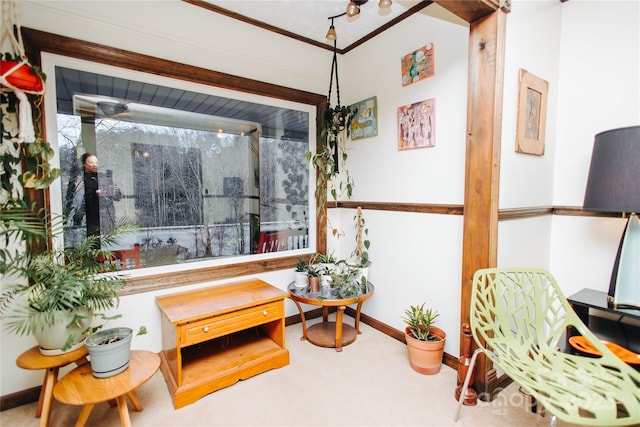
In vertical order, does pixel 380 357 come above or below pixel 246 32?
below

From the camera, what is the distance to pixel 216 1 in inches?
90.5

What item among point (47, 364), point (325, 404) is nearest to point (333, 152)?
point (325, 404)

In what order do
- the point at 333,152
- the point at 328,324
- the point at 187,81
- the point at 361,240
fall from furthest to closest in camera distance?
the point at 333,152 → the point at 361,240 → the point at 328,324 → the point at 187,81

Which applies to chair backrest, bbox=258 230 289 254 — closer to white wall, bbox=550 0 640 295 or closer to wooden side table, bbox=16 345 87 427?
wooden side table, bbox=16 345 87 427

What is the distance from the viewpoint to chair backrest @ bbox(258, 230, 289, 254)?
2.83 metres

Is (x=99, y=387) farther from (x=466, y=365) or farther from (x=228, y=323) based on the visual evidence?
(x=466, y=365)

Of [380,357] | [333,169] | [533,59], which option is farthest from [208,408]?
[533,59]

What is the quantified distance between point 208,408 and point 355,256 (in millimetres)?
1779

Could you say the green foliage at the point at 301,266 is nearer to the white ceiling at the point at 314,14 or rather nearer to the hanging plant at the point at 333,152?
the hanging plant at the point at 333,152

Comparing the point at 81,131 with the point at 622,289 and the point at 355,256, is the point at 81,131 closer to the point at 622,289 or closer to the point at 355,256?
the point at 355,256

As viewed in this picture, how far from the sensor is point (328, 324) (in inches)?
112

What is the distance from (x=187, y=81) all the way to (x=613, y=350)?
3.32 m

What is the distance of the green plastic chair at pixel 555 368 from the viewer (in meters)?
1.12

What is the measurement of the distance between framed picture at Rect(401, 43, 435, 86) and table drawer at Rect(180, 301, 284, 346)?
2065 millimetres
